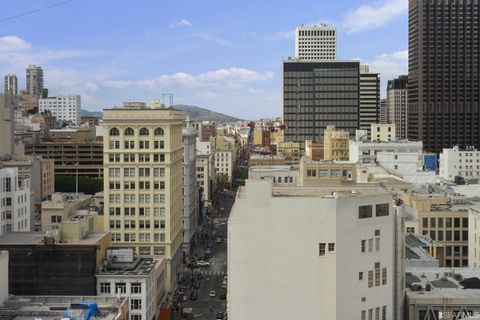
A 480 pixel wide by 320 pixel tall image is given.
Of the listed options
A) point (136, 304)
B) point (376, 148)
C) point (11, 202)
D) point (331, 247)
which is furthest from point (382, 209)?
point (376, 148)

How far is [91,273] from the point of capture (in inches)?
2650

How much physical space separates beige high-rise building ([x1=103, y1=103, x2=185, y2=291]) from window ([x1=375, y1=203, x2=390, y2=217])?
58.2 meters

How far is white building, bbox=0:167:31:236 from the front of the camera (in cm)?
8350

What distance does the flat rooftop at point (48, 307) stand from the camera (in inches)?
1842

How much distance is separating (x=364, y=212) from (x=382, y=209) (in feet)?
4.48

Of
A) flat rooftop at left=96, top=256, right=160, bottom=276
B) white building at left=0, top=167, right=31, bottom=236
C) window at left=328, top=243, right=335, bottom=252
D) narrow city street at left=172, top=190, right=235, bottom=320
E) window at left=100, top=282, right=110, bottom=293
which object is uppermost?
window at left=328, top=243, right=335, bottom=252

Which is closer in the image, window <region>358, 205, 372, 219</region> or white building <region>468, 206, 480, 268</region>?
window <region>358, 205, 372, 219</region>

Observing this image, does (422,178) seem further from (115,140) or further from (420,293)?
(420,293)

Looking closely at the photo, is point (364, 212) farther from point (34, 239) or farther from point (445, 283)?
point (34, 239)

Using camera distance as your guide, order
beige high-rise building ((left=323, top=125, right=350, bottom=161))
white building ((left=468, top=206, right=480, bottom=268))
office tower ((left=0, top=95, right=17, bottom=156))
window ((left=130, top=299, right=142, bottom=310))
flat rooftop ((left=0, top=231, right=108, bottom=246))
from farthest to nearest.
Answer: beige high-rise building ((left=323, top=125, right=350, bottom=161)) → office tower ((left=0, top=95, right=17, bottom=156)) → white building ((left=468, top=206, right=480, bottom=268)) → flat rooftop ((left=0, top=231, right=108, bottom=246)) → window ((left=130, top=299, right=142, bottom=310))

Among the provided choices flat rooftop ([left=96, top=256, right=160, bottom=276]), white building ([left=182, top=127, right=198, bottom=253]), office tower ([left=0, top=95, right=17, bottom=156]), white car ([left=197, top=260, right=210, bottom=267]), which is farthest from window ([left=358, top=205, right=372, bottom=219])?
office tower ([left=0, top=95, right=17, bottom=156])

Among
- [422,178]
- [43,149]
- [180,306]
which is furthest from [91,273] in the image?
[43,149]

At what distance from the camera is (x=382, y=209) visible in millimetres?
35188

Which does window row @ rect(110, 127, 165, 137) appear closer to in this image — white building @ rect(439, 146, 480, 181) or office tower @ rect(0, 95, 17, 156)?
office tower @ rect(0, 95, 17, 156)
